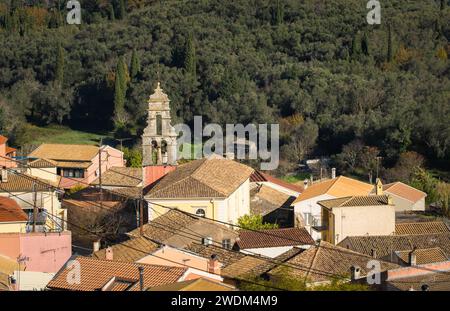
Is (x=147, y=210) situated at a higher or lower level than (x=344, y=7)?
lower

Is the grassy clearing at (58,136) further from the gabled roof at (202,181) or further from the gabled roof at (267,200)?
the gabled roof at (202,181)

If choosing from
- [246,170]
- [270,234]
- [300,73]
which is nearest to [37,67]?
[300,73]

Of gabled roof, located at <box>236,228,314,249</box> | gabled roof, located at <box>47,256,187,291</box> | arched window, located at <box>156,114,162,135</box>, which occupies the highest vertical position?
arched window, located at <box>156,114,162,135</box>

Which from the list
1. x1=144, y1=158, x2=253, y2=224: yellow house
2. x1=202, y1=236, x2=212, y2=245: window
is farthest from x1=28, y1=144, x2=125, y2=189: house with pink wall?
x1=202, y1=236, x2=212, y2=245: window

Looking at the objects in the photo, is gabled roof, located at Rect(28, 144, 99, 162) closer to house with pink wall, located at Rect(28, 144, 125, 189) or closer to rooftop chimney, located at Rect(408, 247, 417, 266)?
house with pink wall, located at Rect(28, 144, 125, 189)

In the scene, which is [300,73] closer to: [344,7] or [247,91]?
[247,91]

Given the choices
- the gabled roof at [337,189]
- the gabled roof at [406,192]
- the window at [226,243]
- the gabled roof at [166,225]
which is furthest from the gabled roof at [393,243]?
the gabled roof at [406,192]
